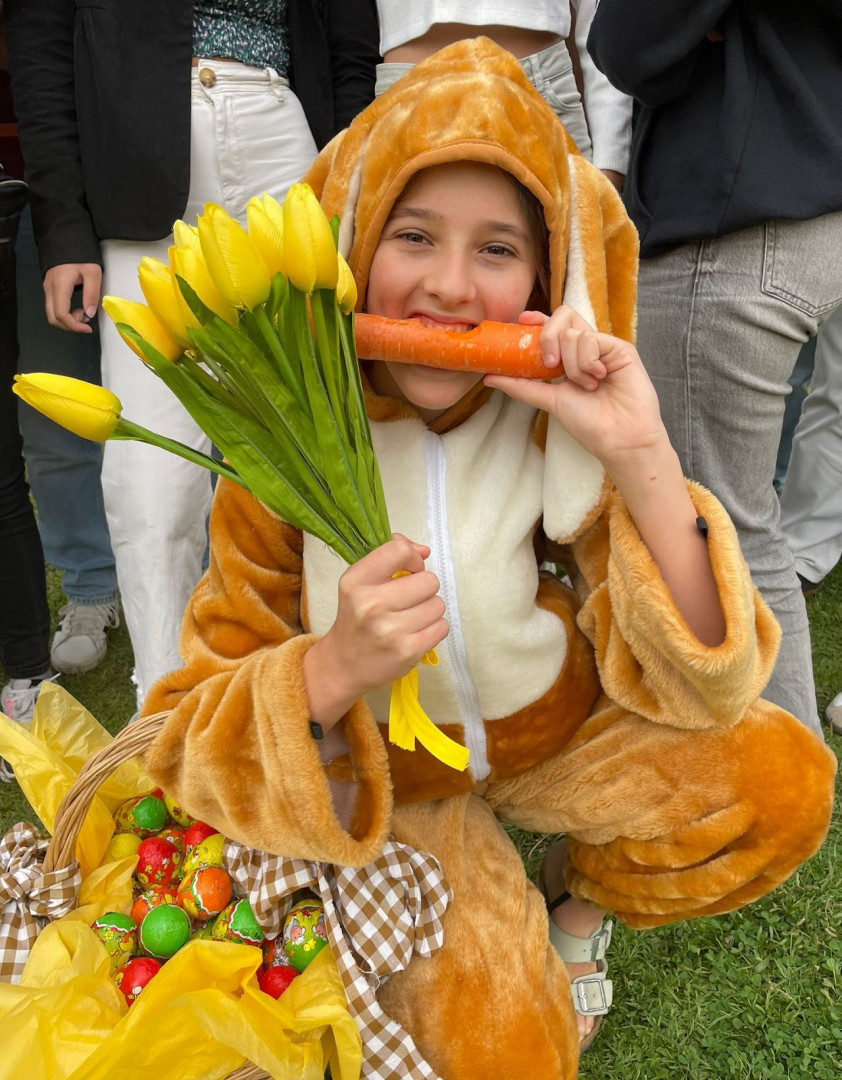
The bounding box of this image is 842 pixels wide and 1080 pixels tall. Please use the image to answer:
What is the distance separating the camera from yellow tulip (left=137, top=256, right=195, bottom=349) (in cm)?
99

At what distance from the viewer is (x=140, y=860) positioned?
5.31ft

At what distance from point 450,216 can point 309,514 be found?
0.46 m

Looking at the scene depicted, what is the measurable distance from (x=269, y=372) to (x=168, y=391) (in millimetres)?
885

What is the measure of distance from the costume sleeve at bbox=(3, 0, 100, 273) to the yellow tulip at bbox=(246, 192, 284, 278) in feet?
3.26

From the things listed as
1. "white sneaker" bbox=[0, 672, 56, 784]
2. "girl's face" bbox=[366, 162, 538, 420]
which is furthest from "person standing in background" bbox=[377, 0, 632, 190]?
"white sneaker" bbox=[0, 672, 56, 784]

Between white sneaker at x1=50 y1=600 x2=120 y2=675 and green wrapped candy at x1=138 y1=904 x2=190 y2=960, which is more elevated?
green wrapped candy at x1=138 y1=904 x2=190 y2=960

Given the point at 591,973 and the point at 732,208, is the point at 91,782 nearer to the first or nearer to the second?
the point at 591,973

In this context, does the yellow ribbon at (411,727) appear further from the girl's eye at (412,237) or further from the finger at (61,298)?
the finger at (61,298)

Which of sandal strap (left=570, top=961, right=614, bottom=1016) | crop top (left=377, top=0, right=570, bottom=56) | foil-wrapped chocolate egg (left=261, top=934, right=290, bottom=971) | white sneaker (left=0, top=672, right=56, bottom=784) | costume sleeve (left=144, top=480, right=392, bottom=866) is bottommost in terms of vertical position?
white sneaker (left=0, top=672, right=56, bottom=784)

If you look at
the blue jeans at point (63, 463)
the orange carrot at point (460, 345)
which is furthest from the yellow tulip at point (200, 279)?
the blue jeans at point (63, 463)

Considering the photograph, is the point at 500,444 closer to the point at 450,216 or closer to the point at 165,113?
the point at 450,216

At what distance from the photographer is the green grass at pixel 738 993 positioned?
1.56m

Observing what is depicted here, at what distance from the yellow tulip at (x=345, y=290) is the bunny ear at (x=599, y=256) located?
0.34 metres

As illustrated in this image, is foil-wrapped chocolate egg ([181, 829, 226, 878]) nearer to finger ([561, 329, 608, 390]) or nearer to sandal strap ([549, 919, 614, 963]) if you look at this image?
sandal strap ([549, 919, 614, 963])
